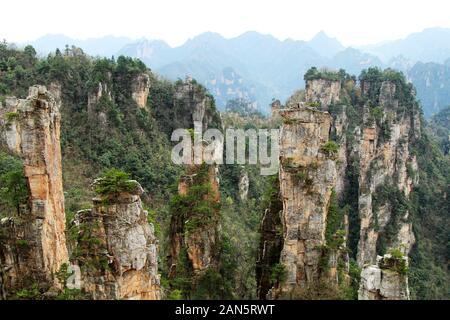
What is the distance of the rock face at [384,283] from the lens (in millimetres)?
14102

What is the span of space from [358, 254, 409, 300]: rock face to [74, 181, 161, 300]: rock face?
6457mm

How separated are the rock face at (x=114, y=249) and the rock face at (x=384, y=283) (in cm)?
646

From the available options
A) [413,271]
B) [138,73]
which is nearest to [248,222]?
[413,271]

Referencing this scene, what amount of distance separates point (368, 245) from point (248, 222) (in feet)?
32.6

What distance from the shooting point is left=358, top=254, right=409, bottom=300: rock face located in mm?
14102

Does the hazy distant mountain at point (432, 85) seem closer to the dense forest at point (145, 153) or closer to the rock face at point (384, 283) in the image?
the dense forest at point (145, 153)

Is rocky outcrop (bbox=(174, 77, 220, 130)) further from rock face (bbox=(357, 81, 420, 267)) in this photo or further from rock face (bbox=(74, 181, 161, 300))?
rock face (bbox=(74, 181, 161, 300))

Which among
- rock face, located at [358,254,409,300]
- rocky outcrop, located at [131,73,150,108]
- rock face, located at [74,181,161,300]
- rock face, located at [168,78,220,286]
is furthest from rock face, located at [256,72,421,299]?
rocky outcrop, located at [131,73,150,108]

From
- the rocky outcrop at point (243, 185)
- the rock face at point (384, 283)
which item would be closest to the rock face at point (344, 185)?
the rock face at point (384, 283)

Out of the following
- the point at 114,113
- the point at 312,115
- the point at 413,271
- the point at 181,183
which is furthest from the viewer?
the point at 114,113

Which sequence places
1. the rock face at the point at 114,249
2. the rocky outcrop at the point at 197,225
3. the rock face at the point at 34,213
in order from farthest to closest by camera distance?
the rocky outcrop at the point at 197,225 < the rock face at the point at 34,213 < the rock face at the point at 114,249

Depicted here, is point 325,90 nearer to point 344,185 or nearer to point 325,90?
point 325,90

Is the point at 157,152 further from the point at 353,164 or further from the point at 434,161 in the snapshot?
the point at 434,161
